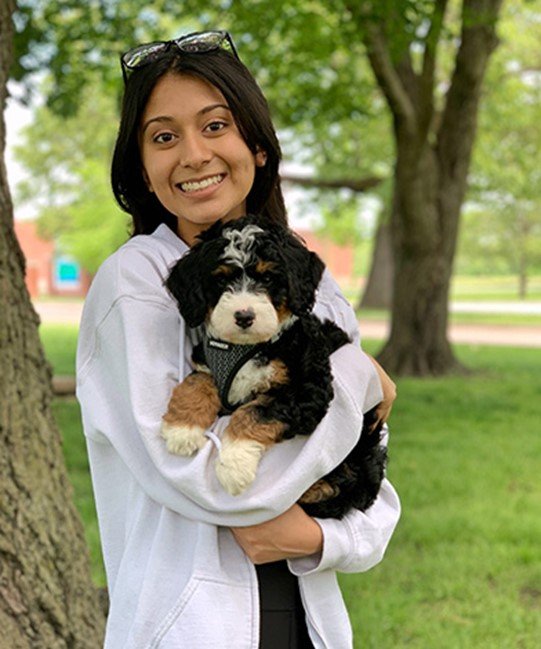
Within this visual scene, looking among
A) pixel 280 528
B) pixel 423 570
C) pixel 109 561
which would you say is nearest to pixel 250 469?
pixel 280 528

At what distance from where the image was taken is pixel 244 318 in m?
2.07

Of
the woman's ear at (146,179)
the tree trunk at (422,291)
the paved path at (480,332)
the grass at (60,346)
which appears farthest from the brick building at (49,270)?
the woman's ear at (146,179)

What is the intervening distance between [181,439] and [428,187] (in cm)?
1239

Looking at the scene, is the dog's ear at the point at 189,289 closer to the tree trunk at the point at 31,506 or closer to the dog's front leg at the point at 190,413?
the dog's front leg at the point at 190,413

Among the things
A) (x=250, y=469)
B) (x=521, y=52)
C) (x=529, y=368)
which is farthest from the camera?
(x=521, y=52)

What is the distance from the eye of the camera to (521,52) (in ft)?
79.9

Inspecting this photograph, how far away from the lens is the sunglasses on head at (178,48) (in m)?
2.37

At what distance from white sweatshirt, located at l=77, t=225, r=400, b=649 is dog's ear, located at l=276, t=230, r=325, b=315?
16cm

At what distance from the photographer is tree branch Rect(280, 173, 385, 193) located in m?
23.4

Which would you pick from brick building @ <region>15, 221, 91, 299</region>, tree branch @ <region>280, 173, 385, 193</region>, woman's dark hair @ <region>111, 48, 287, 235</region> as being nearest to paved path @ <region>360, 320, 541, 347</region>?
tree branch @ <region>280, 173, 385, 193</region>

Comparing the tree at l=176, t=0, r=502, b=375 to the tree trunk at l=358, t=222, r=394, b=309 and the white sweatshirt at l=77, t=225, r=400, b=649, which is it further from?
the tree trunk at l=358, t=222, r=394, b=309

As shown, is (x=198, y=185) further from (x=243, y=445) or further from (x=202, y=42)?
(x=243, y=445)

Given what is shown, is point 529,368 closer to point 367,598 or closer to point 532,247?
point 367,598

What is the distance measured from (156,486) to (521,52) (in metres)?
24.4
